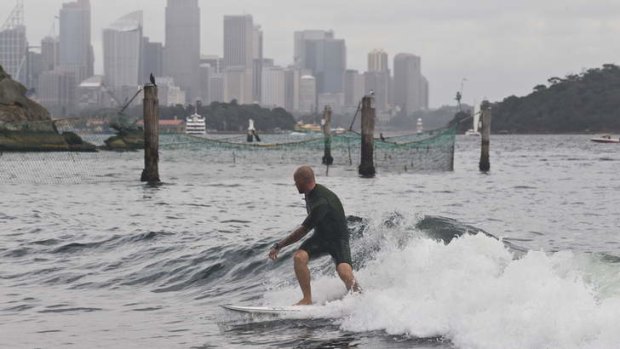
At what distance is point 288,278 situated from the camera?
674 inches

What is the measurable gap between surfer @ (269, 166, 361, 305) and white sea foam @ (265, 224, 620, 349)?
41 cm

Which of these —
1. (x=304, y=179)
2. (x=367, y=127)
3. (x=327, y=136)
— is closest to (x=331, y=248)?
(x=304, y=179)

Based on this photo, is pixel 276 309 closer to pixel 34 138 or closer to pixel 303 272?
pixel 303 272

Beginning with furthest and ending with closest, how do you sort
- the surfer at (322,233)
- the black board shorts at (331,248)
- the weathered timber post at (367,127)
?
the weathered timber post at (367,127)
the black board shorts at (331,248)
the surfer at (322,233)

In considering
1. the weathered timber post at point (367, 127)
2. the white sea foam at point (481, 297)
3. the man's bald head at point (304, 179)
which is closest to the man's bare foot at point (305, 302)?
the white sea foam at point (481, 297)

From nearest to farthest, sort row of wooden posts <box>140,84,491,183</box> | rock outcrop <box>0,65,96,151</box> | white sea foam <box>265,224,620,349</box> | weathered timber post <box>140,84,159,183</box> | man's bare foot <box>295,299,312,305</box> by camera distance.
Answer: white sea foam <box>265,224,620,349</box>
man's bare foot <box>295,299,312,305</box>
weathered timber post <box>140,84,159,183</box>
row of wooden posts <box>140,84,491,183</box>
rock outcrop <box>0,65,96,151</box>

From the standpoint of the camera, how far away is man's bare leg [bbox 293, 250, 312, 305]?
13344 millimetres

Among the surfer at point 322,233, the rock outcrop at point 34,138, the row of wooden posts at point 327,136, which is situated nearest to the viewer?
the surfer at point 322,233

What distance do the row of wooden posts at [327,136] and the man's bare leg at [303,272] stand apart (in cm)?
2499

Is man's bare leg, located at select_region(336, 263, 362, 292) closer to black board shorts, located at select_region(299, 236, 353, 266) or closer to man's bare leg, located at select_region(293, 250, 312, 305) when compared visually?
black board shorts, located at select_region(299, 236, 353, 266)

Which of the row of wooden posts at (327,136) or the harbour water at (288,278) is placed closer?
the harbour water at (288,278)

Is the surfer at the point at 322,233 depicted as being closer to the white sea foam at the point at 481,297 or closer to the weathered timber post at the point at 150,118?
the white sea foam at the point at 481,297

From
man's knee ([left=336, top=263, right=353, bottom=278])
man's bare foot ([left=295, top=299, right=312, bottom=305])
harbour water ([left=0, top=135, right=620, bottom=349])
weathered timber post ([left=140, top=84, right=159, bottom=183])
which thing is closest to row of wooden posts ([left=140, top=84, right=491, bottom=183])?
weathered timber post ([left=140, top=84, right=159, bottom=183])

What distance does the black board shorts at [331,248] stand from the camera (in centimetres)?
1341
